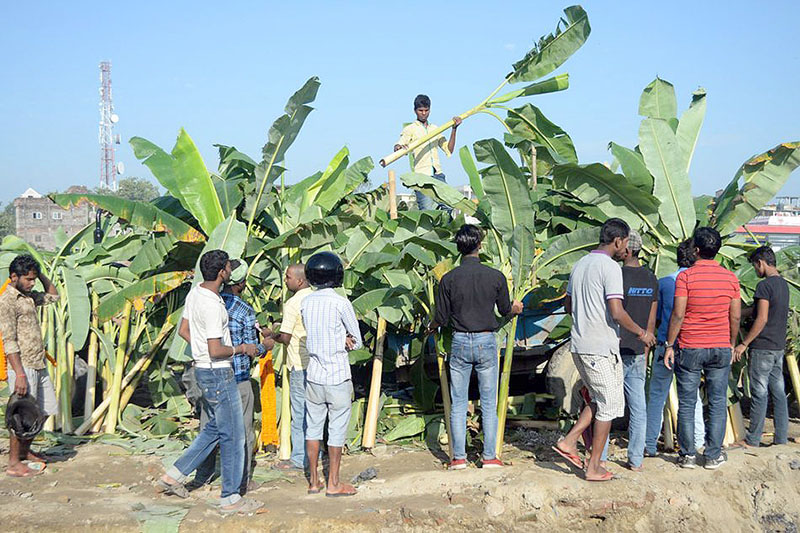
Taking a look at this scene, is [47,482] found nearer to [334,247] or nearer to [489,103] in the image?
[334,247]

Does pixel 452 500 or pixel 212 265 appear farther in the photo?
pixel 452 500

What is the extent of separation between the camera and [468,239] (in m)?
6.09

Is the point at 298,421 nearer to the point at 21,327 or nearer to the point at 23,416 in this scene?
the point at 23,416

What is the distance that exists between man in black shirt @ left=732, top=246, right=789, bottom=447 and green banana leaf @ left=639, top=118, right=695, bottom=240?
2.39ft

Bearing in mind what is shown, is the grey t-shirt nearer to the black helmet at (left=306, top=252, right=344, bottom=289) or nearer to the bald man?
the black helmet at (left=306, top=252, right=344, bottom=289)

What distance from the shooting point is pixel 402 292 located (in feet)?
22.2

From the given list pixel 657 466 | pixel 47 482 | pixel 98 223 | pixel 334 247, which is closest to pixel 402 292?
pixel 334 247

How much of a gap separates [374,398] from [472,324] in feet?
5.12

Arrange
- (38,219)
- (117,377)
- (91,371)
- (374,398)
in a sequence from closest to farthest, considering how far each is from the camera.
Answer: (374,398) → (117,377) → (91,371) → (38,219)

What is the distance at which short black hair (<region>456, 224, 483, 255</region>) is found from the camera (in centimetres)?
609

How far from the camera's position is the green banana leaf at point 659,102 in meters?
8.35

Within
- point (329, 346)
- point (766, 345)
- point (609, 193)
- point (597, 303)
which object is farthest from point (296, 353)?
point (766, 345)

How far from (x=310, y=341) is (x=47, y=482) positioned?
2.73m

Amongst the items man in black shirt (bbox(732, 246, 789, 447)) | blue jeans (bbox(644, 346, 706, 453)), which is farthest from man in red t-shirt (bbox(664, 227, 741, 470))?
man in black shirt (bbox(732, 246, 789, 447))
